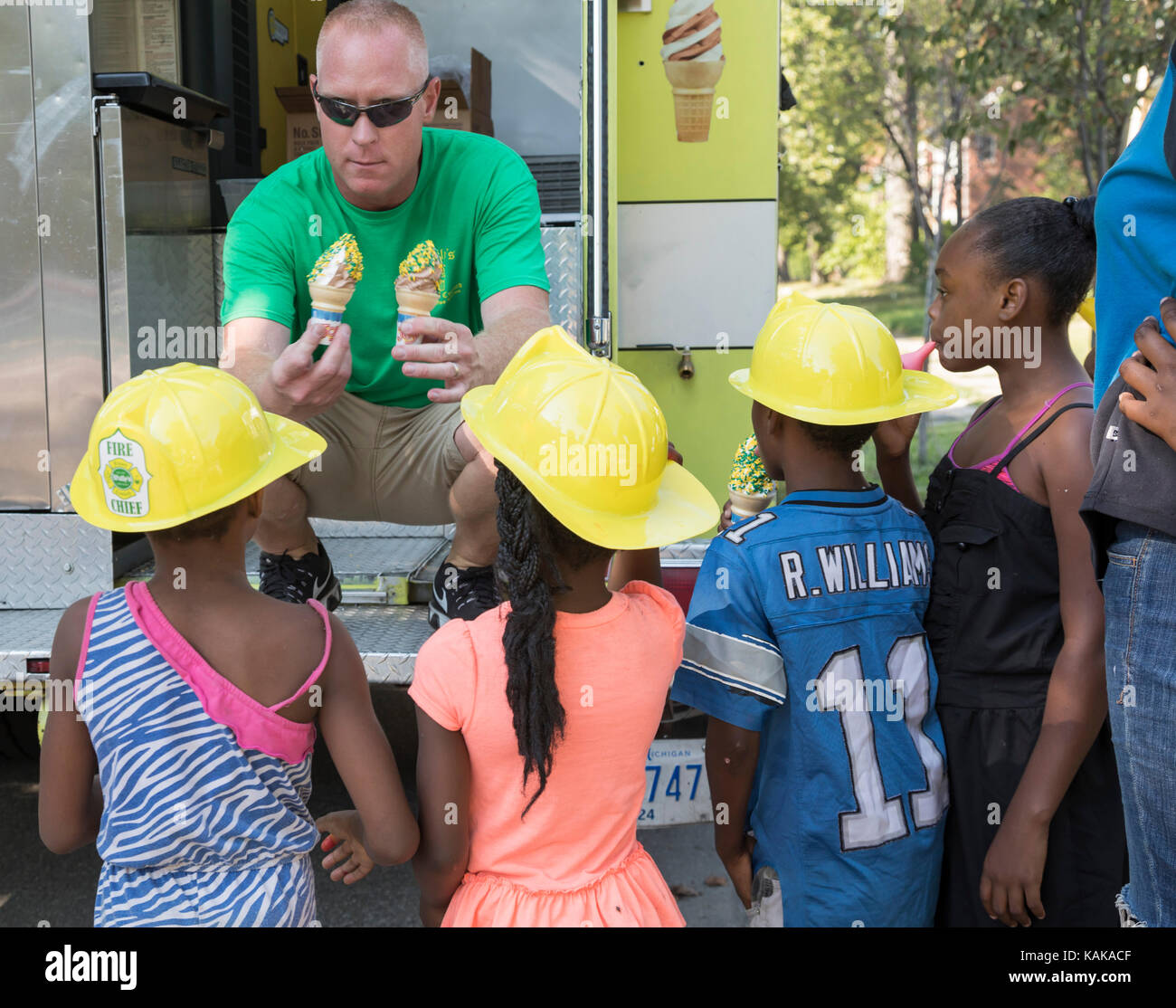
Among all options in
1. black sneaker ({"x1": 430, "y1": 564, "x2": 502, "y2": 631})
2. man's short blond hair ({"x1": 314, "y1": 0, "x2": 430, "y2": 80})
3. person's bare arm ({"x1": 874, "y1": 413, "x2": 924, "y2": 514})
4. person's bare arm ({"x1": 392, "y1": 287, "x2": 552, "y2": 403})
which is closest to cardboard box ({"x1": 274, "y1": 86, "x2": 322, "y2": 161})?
man's short blond hair ({"x1": 314, "y1": 0, "x2": 430, "y2": 80})

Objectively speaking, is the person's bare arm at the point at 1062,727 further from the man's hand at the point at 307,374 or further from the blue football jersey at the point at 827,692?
the man's hand at the point at 307,374

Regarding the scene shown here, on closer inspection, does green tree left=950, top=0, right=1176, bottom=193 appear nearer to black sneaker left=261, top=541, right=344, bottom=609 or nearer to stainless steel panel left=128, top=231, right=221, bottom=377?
stainless steel panel left=128, top=231, right=221, bottom=377

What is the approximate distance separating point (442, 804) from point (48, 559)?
2.17m

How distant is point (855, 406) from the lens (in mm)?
2229

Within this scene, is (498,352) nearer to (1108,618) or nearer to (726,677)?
(726,677)

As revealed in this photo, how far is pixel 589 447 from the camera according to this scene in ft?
6.03

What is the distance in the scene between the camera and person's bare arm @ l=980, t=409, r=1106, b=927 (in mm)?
2131

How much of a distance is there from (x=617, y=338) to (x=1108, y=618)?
2866 millimetres

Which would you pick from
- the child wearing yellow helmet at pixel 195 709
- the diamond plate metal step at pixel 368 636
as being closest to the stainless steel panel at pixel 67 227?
the diamond plate metal step at pixel 368 636

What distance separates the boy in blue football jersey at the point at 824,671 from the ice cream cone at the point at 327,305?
1099mm

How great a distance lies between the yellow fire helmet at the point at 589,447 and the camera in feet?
6.00

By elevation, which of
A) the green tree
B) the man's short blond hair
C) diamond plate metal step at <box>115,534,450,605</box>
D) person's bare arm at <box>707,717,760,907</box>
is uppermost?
the green tree

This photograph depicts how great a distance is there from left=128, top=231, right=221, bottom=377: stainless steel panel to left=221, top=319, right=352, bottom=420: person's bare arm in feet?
1.84

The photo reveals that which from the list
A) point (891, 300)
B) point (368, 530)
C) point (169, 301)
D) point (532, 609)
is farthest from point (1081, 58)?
point (891, 300)
